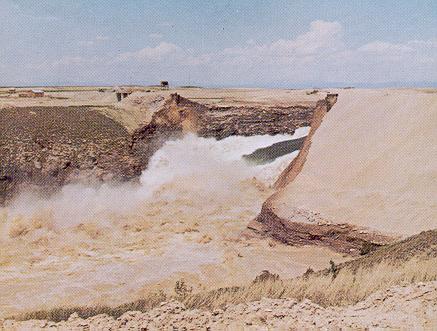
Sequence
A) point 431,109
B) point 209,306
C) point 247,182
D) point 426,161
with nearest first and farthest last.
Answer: point 209,306 < point 426,161 < point 431,109 < point 247,182

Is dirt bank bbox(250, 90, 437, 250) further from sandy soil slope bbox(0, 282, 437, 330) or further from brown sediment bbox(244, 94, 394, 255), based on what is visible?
sandy soil slope bbox(0, 282, 437, 330)

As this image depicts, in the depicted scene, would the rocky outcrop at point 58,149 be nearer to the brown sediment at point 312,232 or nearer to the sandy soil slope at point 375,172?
the brown sediment at point 312,232

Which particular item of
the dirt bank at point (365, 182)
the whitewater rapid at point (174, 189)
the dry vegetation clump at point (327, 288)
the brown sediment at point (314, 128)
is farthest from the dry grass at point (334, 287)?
the brown sediment at point (314, 128)

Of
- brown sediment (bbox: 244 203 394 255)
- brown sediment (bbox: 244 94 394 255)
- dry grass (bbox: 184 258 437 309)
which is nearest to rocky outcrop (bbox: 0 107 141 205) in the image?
brown sediment (bbox: 244 94 394 255)

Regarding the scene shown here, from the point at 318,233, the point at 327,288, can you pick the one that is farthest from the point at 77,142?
the point at 327,288

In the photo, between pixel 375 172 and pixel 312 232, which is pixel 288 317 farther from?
pixel 375 172

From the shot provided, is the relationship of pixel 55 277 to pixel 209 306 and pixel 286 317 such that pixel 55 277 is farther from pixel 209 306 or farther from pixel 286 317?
pixel 286 317

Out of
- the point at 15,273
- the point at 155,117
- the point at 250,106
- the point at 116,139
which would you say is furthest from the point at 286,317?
the point at 250,106
